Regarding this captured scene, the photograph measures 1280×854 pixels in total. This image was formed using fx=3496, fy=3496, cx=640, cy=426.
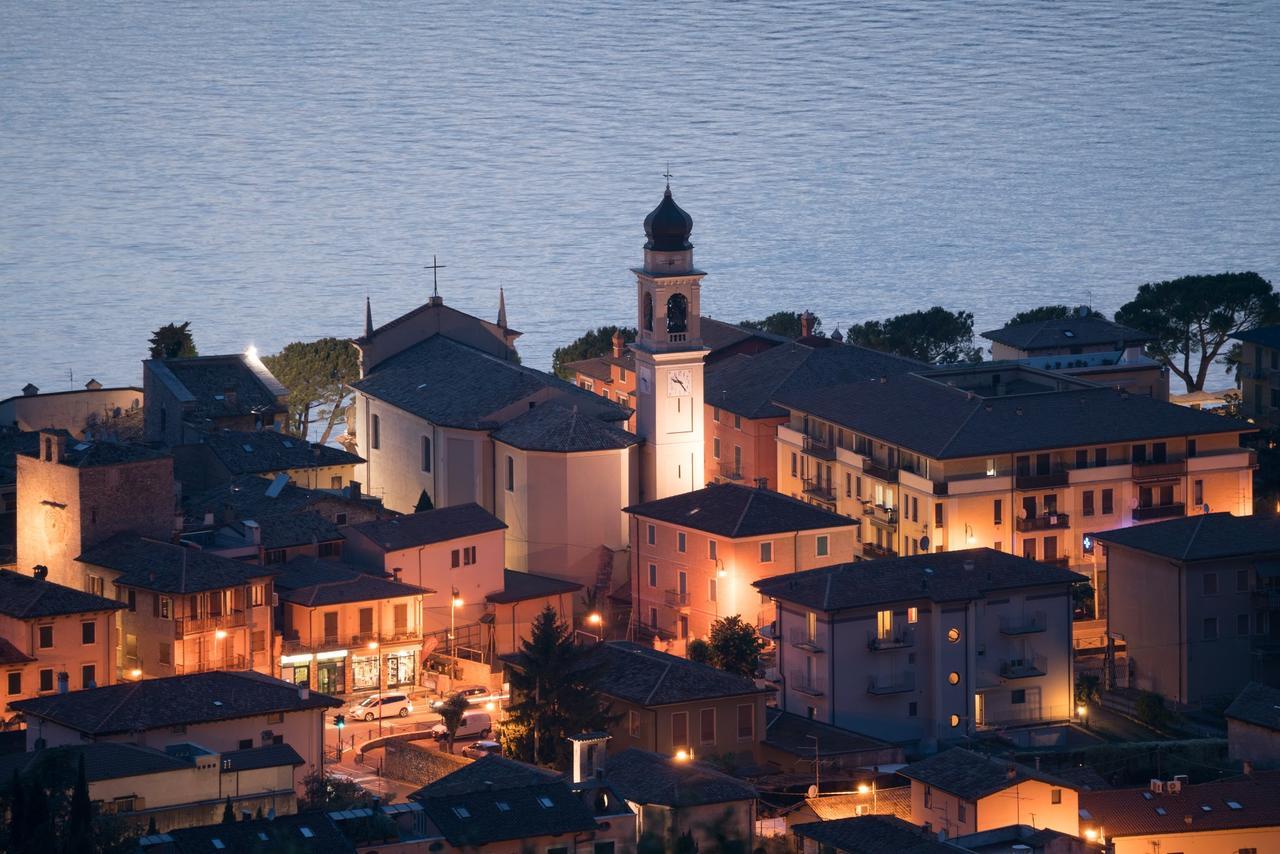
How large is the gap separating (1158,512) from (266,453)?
2320cm

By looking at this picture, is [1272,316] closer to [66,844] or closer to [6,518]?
[6,518]

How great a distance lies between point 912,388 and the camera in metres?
90.8

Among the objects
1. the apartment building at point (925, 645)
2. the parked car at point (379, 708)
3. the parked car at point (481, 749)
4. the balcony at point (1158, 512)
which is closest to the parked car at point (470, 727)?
the parked car at point (481, 749)

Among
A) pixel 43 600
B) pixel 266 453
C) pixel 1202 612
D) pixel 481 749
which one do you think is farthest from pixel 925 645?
pixel 266 453

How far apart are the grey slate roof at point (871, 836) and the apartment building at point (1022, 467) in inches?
797

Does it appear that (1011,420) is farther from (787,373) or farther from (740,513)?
(787,373)

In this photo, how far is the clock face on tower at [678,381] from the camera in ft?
297

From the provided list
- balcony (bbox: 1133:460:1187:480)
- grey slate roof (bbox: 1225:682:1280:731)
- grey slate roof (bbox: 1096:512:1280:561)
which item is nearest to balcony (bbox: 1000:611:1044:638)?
grey slate roof (bbox: 1096:512:1280:561)

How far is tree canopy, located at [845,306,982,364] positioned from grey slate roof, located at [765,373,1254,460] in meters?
22.1

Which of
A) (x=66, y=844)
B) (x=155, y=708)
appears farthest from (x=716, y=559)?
(x=66, y=844)

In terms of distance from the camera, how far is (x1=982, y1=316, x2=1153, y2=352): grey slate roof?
100 m

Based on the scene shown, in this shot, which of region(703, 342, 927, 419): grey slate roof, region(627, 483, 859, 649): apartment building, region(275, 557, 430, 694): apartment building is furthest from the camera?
region(703, 342, 927, 419): grey slate roof

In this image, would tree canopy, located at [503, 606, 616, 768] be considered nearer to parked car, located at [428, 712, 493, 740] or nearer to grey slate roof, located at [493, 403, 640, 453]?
parked car, located at [428, 712, 493, 740]

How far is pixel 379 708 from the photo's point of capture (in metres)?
76.8
